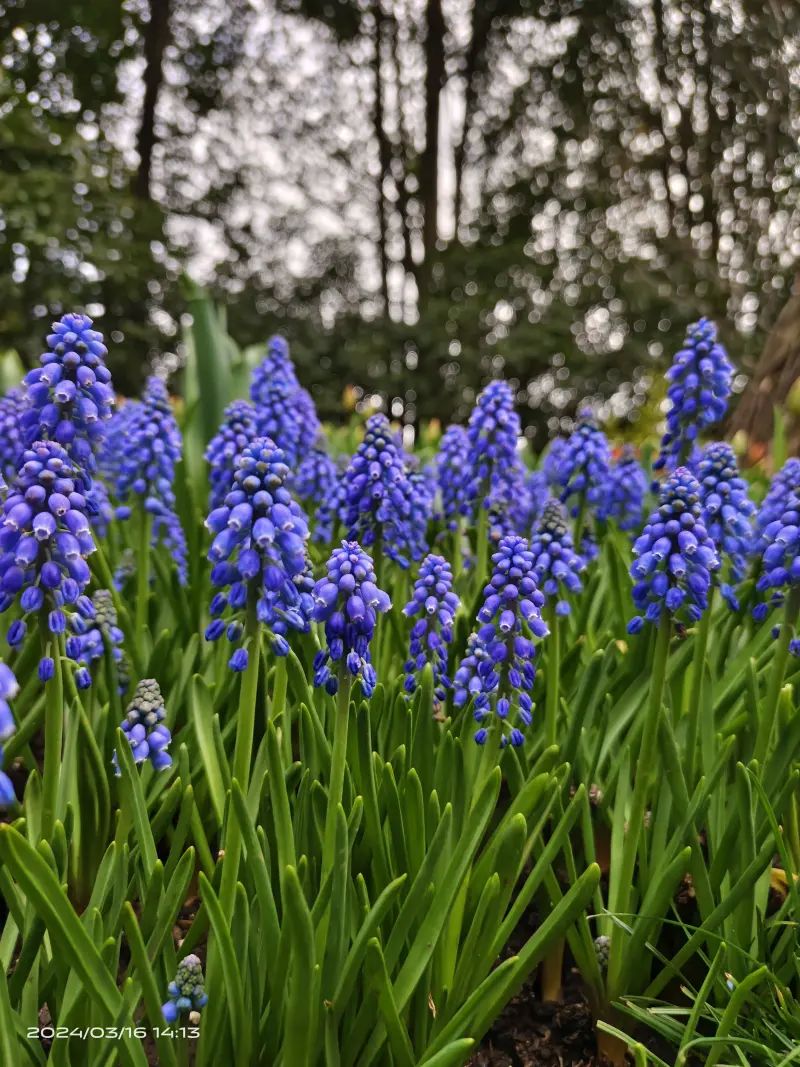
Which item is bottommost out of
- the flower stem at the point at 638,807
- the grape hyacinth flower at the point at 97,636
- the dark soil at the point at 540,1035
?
the dark soil at the point at 540,1035

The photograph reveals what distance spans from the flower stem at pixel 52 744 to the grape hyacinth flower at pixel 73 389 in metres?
0.48

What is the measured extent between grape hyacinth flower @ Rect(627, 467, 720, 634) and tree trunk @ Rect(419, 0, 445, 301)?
1788cm

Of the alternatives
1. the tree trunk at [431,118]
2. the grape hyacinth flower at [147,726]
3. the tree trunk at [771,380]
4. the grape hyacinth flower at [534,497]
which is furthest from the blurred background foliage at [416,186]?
the grape hyacinth flower at [147,726]

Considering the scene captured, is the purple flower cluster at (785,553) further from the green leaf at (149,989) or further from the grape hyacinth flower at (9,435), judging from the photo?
the grape hyacinth flower at (9,435)

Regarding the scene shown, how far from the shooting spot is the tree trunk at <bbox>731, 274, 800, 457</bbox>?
6191 millimetres

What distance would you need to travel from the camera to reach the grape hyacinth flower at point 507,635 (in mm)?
2041

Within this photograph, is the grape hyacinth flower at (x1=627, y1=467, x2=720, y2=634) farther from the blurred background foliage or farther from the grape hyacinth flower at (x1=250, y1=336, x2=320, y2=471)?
the blurred background foliage

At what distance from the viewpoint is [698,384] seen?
3279 millimetres

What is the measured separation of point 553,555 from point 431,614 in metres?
0.46

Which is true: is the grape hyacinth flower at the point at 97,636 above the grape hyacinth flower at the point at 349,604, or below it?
above

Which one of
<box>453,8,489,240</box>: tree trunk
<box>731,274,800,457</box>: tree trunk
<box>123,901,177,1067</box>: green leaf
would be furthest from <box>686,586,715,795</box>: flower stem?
<box>453,8,489,240</box>: tree trunk

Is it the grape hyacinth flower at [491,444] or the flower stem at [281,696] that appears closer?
the flower stem at [281,696]

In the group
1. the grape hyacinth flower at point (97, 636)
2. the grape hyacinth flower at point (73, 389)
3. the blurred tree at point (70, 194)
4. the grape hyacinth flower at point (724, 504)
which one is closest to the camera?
the grape hyacinth flower at point (73, 389)

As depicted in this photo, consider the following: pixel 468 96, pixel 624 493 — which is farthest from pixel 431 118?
pixel 624 493
